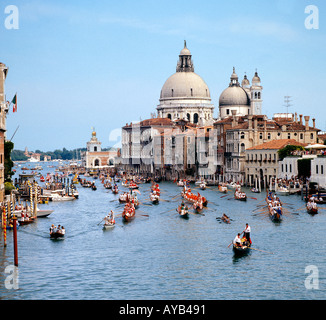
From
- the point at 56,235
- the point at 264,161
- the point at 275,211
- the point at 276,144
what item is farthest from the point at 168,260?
the point at 276,144

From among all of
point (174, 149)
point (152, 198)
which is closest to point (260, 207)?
point (152, 198)

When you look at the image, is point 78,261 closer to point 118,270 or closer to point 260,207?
point 118,270

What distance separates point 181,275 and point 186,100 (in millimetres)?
146694

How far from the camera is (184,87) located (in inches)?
7037

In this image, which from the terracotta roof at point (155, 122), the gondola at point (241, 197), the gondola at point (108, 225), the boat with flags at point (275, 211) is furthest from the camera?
the terracotta roof at point (155, 122)

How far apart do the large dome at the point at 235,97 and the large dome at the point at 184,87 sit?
18635mm

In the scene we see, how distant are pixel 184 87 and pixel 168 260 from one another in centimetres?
14340

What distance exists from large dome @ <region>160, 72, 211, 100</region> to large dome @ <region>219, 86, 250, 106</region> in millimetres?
18635

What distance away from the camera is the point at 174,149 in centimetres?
13300

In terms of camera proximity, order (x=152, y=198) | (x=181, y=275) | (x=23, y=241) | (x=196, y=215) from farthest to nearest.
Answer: (x=152, y=198) < (x=196, y=215) < (x=23, y=241) < (x=181, y=275)

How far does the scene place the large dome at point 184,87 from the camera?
17850 cm

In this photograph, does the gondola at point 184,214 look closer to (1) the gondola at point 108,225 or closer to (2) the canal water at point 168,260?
(2) the canal water at point 168,260

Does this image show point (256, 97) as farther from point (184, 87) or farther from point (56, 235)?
point (56, 235)
